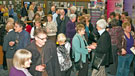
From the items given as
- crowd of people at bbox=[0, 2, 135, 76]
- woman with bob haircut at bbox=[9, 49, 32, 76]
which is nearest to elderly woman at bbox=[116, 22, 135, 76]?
crowd of people at bbox=[0, 2, 135, 76]

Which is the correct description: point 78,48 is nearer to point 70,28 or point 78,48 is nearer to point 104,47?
point 104,47

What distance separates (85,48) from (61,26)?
2.55 meters

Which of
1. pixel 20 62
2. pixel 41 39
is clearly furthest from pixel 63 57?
pixel 20 62

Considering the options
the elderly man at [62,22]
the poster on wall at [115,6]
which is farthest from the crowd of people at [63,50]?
the poster on wall at [115,6]

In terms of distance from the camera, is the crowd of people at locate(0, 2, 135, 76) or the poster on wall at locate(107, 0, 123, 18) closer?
the crowd of people at locate(0, 2, 135, 76)

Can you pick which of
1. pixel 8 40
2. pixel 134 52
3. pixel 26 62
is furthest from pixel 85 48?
pixel 26 62

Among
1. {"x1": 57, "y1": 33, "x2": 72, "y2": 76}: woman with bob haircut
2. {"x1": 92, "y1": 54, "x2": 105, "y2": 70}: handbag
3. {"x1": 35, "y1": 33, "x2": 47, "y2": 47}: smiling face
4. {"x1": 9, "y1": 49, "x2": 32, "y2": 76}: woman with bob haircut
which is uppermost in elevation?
{"x1": 35, "y1": 33, "x2": 47, "y2": 47}: smiling face

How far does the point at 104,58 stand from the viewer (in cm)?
475

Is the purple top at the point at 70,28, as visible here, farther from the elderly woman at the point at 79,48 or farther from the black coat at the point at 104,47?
the black coat at the point at 104,47

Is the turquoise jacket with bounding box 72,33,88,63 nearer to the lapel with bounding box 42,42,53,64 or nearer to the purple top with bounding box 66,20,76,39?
the lapel with bounding box 42,42,53,64

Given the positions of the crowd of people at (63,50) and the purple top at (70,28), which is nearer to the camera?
the crowd of people at (63,50)

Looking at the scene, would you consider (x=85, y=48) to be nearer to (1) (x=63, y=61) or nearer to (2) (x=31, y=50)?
(1) (x=63, y=61)

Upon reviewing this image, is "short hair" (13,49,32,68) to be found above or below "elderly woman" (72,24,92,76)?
above

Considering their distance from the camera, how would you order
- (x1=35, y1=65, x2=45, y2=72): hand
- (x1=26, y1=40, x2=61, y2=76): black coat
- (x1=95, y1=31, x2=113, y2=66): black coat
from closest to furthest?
(x1=35, y1=65, x2=45, y2=72): hand
(x1=26, y1=40, x2=61, y2=76): black coat
(x1=95, y1=31, x2=113, y2=66): black coat
